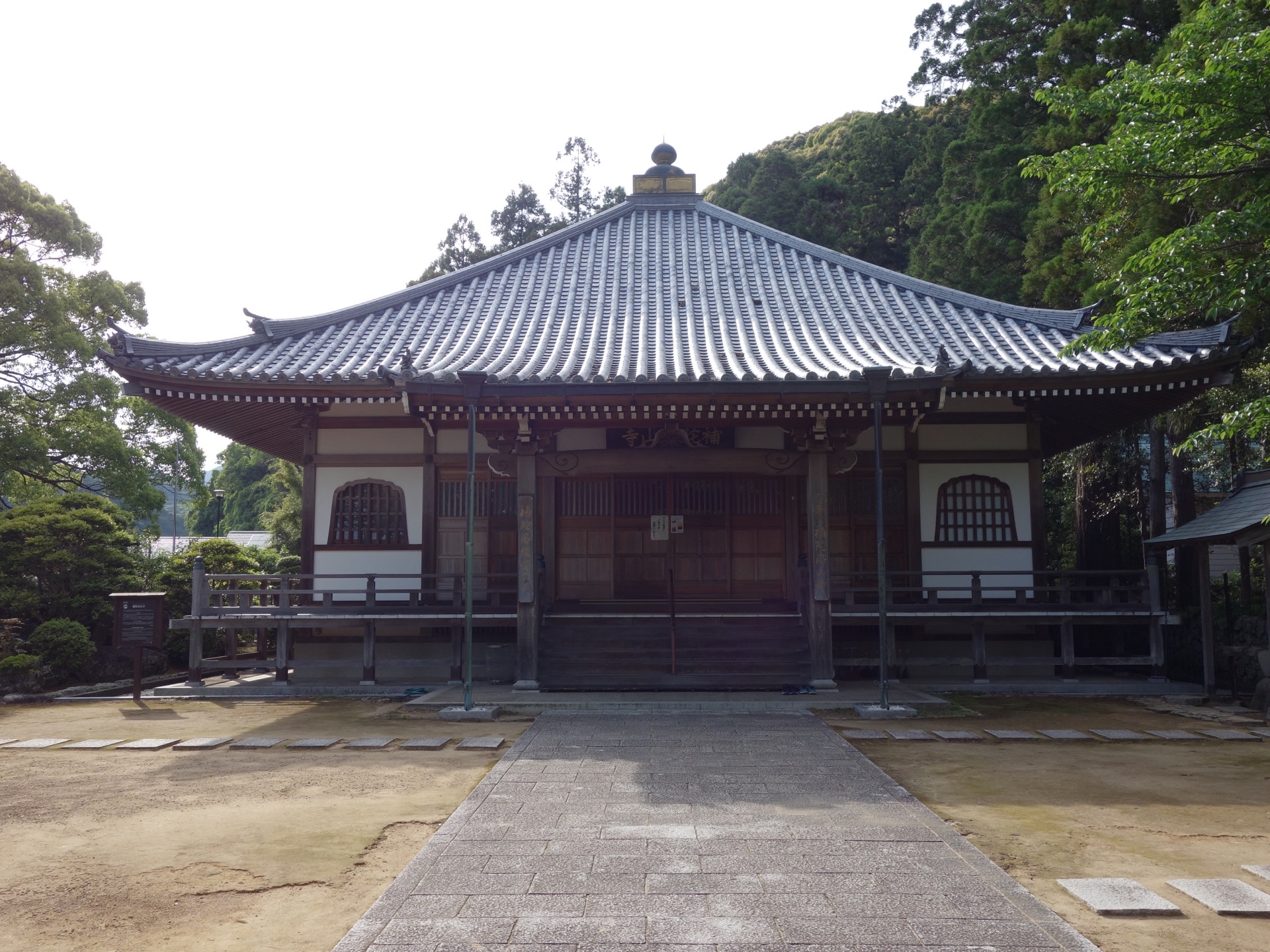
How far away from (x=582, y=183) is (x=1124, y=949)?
40803 millimetres

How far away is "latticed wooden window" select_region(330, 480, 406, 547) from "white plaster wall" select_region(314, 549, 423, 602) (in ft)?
0.46

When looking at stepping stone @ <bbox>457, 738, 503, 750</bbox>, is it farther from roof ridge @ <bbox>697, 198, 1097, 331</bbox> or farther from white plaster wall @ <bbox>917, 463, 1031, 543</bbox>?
roof ridge @ <bbox>697, 198, 1097, 331</bbox>

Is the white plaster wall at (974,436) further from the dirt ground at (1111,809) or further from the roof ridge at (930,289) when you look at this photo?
the dirt ground at (1111,809)

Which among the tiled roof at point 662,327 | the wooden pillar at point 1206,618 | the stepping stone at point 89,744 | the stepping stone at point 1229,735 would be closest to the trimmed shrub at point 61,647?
the tiled roof at point 662,327

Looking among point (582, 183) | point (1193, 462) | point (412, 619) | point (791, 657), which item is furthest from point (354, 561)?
point (582, 183)

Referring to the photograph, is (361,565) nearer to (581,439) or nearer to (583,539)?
(583,539)

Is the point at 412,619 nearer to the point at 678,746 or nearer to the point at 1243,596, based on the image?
the point at 678,746

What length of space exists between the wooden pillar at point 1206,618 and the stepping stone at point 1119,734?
281 centimetres

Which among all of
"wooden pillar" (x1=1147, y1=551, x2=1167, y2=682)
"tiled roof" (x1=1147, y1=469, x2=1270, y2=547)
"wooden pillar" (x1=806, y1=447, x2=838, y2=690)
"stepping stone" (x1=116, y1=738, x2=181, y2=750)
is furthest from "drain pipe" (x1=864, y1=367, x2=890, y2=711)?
"stepping stone" (x1=116, y1=738, x2=181, y2=750)

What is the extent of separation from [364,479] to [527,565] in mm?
3607

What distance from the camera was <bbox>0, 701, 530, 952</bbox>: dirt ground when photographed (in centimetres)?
417

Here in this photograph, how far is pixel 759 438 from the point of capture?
517 inches

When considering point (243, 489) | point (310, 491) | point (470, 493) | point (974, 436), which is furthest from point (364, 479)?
point (243, 489)

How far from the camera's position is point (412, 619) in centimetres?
1185
